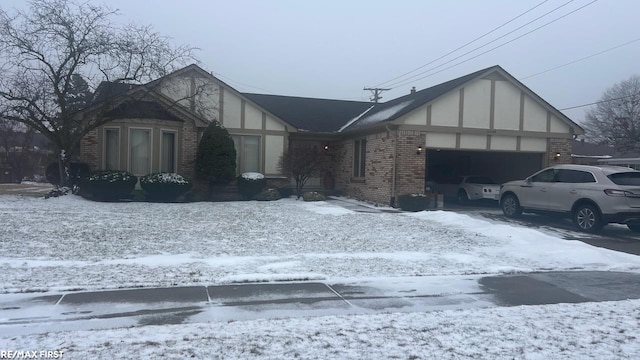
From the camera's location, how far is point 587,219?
13.5 m

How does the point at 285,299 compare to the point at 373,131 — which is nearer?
the point at 285,299

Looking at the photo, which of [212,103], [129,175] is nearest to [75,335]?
[129,175]

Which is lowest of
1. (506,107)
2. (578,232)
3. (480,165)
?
(578,232)

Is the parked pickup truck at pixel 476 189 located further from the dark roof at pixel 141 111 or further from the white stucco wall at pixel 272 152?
the dark roof at pixel 141 111

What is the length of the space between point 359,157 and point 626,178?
35.4ft

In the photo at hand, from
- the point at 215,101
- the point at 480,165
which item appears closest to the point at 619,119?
the point at 480,165

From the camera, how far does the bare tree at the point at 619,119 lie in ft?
134

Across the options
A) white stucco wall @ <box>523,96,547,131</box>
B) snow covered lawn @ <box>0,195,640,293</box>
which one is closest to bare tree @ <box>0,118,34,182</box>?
snow covered lawn @ <box>0,195,640,293</box>

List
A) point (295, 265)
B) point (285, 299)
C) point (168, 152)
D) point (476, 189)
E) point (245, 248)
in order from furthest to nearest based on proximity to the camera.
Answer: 1. point (476, 189)
2. point (168, 152)
3. point (245, 248)
4. point (295, 265)
5. point (285, 299)

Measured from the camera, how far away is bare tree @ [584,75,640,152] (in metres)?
40.7

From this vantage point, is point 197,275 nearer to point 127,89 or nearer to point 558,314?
point 558,314

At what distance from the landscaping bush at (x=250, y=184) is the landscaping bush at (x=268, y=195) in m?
0.19

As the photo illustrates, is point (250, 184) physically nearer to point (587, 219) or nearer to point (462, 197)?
point (462, 197)

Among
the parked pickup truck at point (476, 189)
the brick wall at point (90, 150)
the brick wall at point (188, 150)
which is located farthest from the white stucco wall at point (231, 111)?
the parked pickup truck at point (476, 189)
